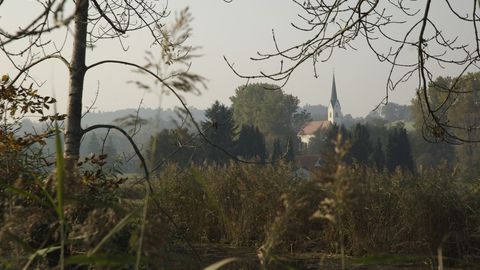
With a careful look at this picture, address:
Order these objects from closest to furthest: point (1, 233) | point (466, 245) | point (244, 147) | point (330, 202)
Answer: point (330, 202), point (1, 233), point (466, 245), point (244, 147)

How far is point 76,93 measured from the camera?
3.96 metres

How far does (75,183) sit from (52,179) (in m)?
0.23

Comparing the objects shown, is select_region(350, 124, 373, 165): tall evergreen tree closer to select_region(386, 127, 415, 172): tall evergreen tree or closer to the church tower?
select_region(386, 127, 415, 172): tall evergreen tree

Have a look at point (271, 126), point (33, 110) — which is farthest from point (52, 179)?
point (271, 126)

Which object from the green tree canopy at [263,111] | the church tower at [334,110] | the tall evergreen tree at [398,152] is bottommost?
the tall evergreen tree at [398,152]

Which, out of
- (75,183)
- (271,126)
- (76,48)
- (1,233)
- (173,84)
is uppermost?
(271,126)

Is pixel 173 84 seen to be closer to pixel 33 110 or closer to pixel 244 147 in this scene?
pixel 33 110

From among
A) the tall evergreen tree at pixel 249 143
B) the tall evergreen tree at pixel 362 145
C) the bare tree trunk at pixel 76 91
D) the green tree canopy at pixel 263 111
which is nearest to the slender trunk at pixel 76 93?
the bare tree trunk at pixel 76 91

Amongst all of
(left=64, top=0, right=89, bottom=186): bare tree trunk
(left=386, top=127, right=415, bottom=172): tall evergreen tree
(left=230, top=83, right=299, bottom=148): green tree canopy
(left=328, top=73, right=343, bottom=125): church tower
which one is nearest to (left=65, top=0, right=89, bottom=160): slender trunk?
(left=64, top=0, right=89, bottom=186): bare tree trunk

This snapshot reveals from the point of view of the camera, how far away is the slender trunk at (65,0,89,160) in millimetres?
3916

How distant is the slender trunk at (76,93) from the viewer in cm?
392

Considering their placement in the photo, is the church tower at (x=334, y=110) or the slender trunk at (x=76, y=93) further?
the church tower at (x=334, y=110)

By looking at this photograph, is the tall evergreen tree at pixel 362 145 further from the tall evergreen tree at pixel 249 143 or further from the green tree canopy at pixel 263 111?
the green tree canopy at pixel 263 111

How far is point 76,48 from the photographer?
4.02m
